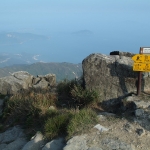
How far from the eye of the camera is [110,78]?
443 inches

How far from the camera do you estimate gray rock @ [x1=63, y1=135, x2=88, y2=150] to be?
6.96m

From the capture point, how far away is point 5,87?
18469 mm

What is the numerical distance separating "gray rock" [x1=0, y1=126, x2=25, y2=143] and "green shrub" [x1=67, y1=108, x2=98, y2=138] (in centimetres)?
248

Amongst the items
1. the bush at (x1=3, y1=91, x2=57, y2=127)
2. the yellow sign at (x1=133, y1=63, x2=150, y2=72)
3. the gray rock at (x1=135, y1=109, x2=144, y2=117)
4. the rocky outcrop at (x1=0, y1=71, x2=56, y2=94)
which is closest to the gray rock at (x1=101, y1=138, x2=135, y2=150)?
the gray rock at (x1=135, y1=109, x2=144, y2=117)

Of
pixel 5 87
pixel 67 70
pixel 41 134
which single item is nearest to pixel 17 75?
pixel 5 87

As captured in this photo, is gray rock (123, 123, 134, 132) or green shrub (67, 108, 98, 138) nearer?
green shrub (67, 108, 98, 138)

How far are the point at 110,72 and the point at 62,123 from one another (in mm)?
3933

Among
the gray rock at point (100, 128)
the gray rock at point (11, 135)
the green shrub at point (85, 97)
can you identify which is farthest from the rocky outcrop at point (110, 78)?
the gray rock at point (11, 135)

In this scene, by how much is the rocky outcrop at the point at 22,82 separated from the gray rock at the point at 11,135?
734 cm

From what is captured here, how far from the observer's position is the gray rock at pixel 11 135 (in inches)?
380

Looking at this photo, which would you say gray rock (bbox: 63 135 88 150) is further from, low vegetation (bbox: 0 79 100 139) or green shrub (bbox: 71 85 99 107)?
green shrub (bbox: 71 85 99 107)

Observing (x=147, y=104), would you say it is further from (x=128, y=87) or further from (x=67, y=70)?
(x=67, y=70)

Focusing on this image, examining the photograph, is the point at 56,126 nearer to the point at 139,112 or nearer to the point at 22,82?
the point at 139,112

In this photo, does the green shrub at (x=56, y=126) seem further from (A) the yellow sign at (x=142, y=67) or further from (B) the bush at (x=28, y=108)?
(A) the yellow sign at (x=142, y=67)
